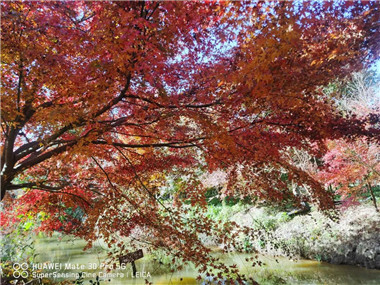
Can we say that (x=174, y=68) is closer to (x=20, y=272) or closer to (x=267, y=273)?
(x=20, y=272)

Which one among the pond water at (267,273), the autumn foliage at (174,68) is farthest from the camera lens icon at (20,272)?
the autumn foliage at (174,68)

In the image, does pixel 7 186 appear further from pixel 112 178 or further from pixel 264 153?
pixel 264 153

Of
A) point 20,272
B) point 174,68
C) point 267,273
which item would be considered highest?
point 174,68

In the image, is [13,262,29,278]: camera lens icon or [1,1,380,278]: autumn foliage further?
[13,262,29,278]: camera lens icon

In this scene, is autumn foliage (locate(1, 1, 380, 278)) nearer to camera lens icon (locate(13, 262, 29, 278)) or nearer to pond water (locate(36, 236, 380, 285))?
camera lens icon (locate(13, 262, 29, 278))

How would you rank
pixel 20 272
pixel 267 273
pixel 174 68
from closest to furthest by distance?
1. pixel 174 68
2. pixel 20 272
3. pixel 267 273

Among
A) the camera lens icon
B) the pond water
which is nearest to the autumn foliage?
the camera lens icon

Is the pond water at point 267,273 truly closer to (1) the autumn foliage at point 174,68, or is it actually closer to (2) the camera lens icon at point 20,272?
(2) the camera lens icon at point 20,272

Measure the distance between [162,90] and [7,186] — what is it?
112 inches

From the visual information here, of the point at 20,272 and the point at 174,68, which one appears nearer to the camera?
the point at 174,68

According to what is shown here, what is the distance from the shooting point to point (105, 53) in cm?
309

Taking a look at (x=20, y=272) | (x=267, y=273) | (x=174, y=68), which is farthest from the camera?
(x=267, y=273)

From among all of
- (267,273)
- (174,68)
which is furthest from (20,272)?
(267,273)

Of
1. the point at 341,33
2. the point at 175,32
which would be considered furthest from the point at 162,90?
the point at 341,33
